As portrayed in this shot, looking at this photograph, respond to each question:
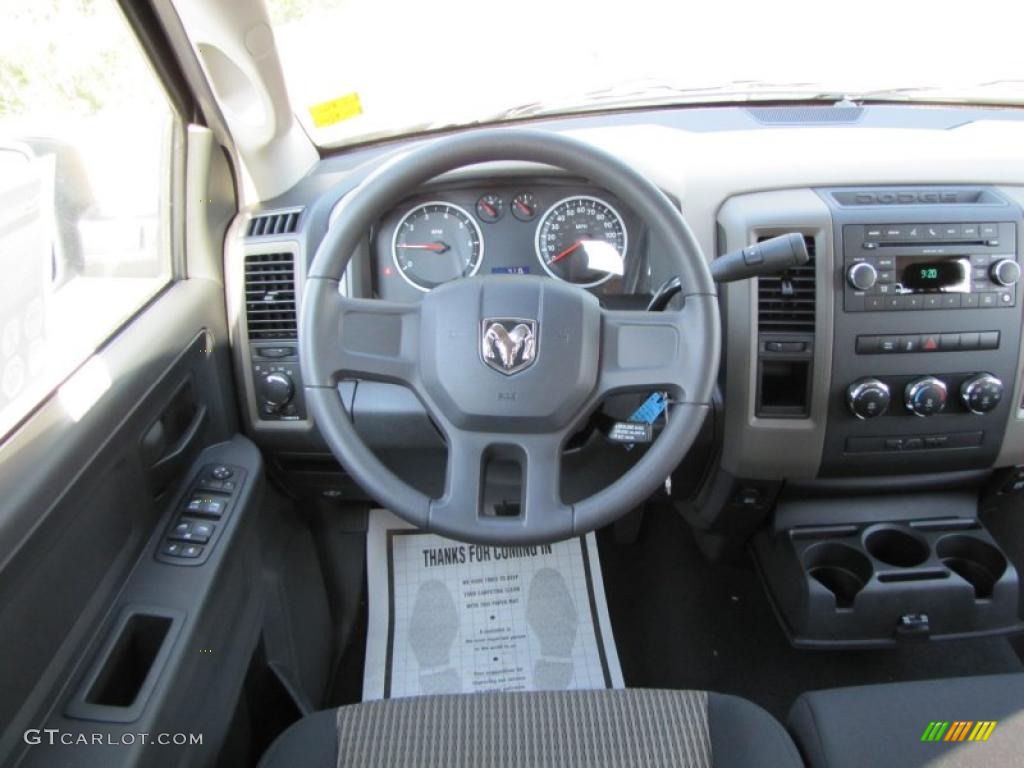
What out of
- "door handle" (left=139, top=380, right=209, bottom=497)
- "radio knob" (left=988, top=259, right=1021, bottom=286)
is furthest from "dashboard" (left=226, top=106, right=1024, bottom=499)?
"door handle" (left=139, top=380, right=209, bottom=497)

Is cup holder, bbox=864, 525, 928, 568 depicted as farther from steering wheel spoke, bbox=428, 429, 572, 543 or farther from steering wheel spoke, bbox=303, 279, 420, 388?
steering wheel spoke, bbox=303, 279, 420, 388

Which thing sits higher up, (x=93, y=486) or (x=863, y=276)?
(x=863, y=276)

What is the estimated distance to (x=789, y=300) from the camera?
57.9 inches

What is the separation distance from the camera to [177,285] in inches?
58.7

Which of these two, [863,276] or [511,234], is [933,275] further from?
[511,234]

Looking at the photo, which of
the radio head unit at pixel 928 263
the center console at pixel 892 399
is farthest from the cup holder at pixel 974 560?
the radio head unit at pixel 928 263

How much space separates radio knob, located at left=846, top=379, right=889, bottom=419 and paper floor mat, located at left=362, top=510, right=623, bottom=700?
80 cm

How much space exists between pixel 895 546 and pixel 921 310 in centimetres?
56

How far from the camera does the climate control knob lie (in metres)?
1.57

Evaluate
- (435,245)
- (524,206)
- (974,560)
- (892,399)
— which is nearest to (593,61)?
(524,206)

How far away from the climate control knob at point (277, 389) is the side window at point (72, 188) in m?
0.26

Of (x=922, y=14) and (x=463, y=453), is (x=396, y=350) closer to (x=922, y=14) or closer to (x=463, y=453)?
(x=463, y=453)

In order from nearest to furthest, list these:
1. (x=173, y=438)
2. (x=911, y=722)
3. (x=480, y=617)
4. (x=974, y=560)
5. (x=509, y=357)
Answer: (x=911, y=722) → (x=509, y=357) → (x=173, y=438) → (x=974, y=560) → (x=480, y=617)

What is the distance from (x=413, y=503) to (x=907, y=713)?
2.39 feet
